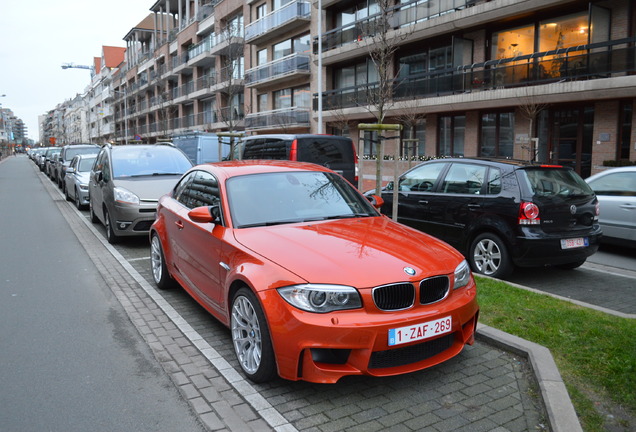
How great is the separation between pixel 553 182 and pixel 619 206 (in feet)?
9.18

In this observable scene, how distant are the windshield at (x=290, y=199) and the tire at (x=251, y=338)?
783 mm

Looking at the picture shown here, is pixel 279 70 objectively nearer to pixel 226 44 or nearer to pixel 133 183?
pixel 226 44

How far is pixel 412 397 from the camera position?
12.0ft

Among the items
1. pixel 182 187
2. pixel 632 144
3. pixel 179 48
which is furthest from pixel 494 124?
pixel 179 48

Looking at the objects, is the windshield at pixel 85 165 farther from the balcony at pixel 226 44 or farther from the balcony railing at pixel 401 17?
the balcony at pixel 226 44

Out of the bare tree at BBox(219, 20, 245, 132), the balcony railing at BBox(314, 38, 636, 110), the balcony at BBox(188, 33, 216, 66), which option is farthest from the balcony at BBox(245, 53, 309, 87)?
the balcony railing at BBox(314, 38, 636, 110)

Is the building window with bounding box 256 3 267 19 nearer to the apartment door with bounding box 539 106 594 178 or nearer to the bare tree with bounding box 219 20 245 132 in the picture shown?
the bare tree with bounding box 219 20 245 132

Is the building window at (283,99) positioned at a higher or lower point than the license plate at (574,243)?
higher

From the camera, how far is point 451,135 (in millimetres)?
24641

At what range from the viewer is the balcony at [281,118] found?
109 ft

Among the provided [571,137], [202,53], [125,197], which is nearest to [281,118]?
[202,53]

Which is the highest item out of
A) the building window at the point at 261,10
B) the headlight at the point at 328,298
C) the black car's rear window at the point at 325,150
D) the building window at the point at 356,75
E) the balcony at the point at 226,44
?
the building window at the point at 261,10

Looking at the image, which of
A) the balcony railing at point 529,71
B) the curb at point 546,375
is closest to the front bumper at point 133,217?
the curb at point 546,375

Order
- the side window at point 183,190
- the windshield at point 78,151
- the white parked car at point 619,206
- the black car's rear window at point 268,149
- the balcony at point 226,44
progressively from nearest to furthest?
the side window at point 183,190 → the white parked car at point 619,206 → the black car's rear window at point 268,149 → the windshield at point 78,151 → the balcony at point 226,44
